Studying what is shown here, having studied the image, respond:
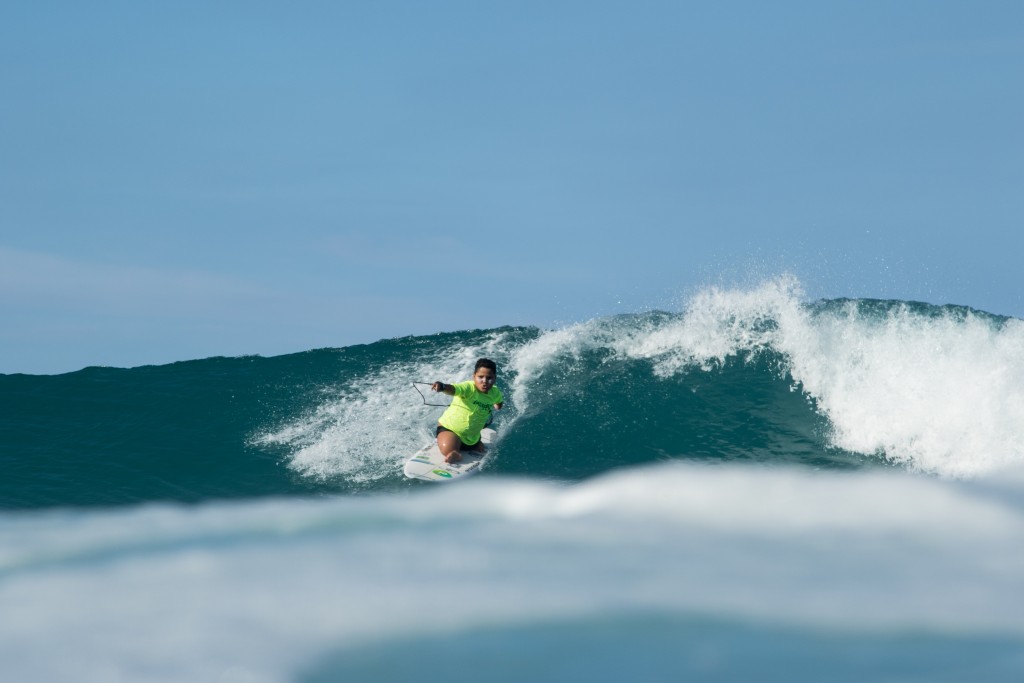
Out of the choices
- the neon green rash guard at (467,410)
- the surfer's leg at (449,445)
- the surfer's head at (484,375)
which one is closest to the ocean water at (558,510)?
the surfer's leg at (449,445)

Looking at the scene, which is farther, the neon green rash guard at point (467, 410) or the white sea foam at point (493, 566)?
the neon green rash guard at point (467, 410)

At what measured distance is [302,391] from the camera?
13.5 metres

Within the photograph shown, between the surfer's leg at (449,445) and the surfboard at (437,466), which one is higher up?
the surfer's leg at (449,445)

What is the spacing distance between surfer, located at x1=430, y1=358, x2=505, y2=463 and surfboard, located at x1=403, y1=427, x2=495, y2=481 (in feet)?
0.27

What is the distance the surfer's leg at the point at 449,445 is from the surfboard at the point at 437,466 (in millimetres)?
56

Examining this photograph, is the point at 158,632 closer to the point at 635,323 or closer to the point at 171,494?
the point at 171,494

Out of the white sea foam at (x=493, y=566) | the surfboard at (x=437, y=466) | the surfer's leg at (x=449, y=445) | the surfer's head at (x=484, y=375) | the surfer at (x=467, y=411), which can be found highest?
the surfer's head at (x=484, y=375)

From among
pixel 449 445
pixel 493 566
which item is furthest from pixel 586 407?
pixel 493 566

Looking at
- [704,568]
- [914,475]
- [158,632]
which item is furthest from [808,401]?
[158,632]

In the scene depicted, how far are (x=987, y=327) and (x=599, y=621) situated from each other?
9154mm

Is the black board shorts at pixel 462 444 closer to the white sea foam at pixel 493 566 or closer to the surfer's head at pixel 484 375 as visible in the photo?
the surfer's head at pixel 484 375

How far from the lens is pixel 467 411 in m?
9.98

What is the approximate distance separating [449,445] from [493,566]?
2.67m

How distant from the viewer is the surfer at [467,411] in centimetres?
984
